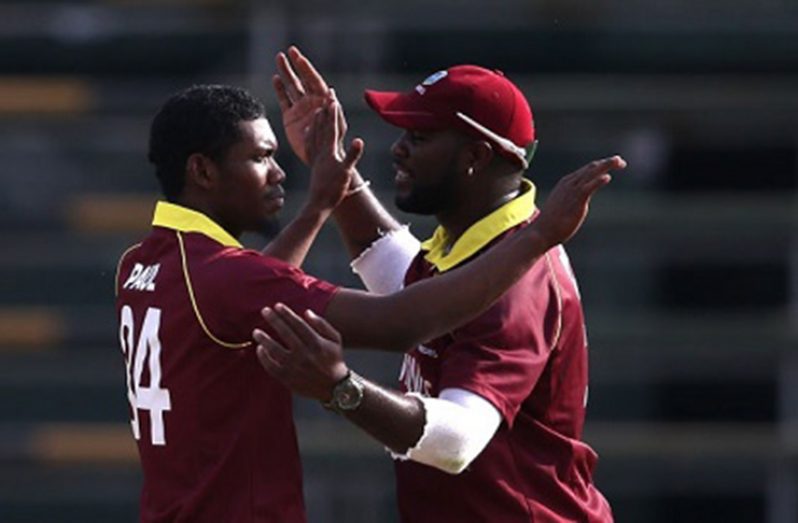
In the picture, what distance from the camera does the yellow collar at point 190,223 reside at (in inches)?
209

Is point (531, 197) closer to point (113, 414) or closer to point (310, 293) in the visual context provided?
point (310, 293)

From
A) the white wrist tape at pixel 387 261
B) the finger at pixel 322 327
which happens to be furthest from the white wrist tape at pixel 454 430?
the white wrist tape at pixel 387 261

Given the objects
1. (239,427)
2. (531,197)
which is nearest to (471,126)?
(531,197)

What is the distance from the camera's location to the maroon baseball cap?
5551mm

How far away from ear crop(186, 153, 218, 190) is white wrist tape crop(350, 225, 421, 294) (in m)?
0.82

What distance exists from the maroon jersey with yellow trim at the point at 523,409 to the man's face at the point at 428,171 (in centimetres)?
21

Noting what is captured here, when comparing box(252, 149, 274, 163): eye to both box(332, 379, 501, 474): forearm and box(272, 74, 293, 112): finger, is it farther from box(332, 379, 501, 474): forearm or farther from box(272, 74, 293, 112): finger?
box(332, 379, 501, 474): forearm

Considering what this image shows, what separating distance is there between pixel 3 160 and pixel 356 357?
75.2 inches

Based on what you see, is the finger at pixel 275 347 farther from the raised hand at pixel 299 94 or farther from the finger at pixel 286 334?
the raised hand at pixel 299 94

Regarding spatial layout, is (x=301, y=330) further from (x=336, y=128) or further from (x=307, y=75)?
(x=307, y=75)

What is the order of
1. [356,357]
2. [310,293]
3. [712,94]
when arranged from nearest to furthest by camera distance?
1. [310,293]
2. [356,357]
3. [712,94]

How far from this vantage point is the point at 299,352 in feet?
15.7

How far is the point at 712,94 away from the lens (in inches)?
434

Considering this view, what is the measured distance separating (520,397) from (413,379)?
0.44 m
